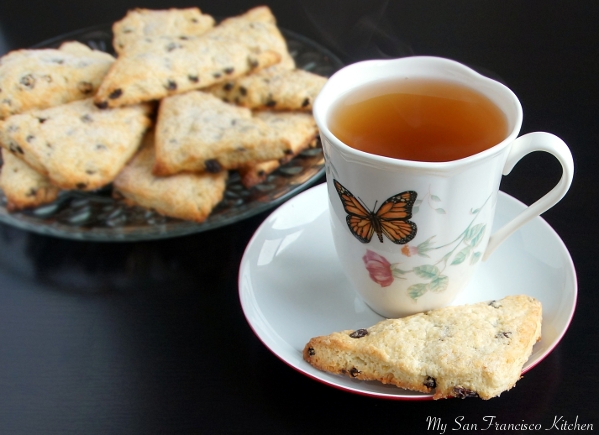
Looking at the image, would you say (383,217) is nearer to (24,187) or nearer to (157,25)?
(24,187)

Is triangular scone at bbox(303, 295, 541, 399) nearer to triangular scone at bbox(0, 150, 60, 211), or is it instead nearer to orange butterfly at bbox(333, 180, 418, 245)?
orange butterfly at bbox(333, 180, 418, 245)

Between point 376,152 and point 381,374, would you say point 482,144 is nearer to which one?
point 376,152

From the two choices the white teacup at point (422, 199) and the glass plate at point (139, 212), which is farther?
the glass plate at point (139, 212)

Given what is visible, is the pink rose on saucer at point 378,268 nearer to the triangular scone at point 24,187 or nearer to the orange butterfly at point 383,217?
the orange butterfly at point 383,217

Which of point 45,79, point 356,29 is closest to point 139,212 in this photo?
point 45,79

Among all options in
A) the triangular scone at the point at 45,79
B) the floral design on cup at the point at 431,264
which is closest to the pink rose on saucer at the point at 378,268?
the floral design on cup at the point at 431,264

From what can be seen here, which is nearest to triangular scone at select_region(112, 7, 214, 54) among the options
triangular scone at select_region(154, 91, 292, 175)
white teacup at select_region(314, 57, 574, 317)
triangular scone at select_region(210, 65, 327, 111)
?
triangular scone at select_region(210, 65, 327, 111)
